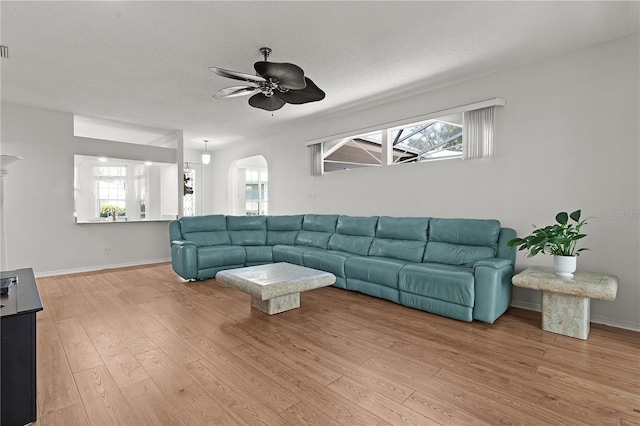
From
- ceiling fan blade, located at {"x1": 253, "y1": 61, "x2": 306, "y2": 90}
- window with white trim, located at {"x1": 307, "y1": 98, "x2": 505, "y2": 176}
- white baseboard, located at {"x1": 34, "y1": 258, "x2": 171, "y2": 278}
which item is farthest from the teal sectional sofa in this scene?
ceiling fan blade, located at {"x1": 253, "y1": 61, "x2": 306, "y2": 90}

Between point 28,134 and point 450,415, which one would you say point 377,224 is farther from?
point 28,134

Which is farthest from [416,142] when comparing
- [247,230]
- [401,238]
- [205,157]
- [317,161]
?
[205,157]

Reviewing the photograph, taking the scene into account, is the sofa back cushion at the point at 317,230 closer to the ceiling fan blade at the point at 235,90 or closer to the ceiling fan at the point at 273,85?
the ceiling fan at the point at 273,85

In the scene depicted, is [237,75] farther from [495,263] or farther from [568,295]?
[568,295]

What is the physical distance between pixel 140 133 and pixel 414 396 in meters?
7.00

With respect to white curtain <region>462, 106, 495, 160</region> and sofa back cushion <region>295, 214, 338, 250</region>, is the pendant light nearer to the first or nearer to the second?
sofa back cushion <region>295, 214, 338, 250</region>

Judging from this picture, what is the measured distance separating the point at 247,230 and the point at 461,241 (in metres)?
3.67

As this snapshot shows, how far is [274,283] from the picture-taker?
9.80ft

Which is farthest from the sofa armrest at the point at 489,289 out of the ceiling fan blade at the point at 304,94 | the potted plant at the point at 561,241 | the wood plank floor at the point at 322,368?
the ceiling fan blade at the point at 304,94

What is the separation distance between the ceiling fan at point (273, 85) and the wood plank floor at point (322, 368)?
2187 mm

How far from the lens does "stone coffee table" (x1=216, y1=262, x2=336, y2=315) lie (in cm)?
295

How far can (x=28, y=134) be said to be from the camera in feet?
15.8

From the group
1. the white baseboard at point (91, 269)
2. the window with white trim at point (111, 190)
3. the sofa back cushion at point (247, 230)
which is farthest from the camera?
the window with white trim at point (111, 190)

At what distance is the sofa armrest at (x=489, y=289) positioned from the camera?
114 inches
